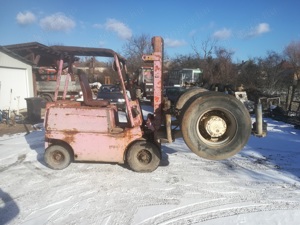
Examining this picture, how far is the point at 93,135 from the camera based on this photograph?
5.41 m

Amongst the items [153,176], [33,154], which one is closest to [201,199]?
[153,176]

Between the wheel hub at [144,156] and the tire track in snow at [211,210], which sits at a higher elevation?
the wheel hub at [144,156]

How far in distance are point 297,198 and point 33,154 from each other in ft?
18.4

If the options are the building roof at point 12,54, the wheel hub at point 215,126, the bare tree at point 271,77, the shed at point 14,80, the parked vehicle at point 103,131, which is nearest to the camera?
the wheel hub at point 215,126

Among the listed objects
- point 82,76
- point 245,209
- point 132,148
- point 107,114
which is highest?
point 82,76

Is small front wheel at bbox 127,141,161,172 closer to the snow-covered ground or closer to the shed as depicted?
the snow-covered ground

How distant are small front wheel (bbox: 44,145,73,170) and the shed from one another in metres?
8.97

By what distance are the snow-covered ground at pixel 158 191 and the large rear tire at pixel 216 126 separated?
97cm

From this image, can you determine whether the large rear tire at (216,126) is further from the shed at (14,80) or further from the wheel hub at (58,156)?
the shed at (14,80)

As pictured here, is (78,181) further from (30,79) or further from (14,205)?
(30,79)

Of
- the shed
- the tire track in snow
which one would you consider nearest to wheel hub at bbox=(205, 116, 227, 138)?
the tire track in snow

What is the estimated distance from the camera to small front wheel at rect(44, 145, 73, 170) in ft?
18.3

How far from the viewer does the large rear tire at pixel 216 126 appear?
3.65 meters

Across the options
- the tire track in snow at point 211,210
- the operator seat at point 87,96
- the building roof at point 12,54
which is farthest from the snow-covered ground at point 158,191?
the building roof at point 12,54
